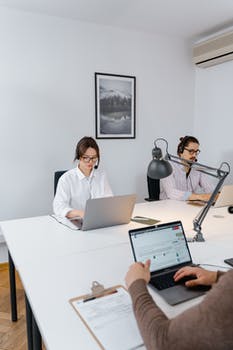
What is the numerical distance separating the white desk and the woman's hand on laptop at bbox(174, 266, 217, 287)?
0.23ft

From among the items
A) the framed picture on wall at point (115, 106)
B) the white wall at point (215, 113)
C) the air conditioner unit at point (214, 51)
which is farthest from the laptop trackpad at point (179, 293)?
the air conditioner unit at point (214, 51)

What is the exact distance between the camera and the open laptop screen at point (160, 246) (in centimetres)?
118

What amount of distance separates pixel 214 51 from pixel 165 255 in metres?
2.82

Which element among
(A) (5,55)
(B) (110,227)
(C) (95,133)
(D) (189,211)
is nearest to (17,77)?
(A) (5,55)

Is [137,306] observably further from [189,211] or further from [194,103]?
[194,103]

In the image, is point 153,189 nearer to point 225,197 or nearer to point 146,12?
point 225,197

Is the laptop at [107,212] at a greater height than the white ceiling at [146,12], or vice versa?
the white ceiling at [146,12]

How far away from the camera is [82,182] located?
2393mm

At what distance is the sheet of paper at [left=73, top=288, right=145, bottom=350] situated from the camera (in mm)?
835

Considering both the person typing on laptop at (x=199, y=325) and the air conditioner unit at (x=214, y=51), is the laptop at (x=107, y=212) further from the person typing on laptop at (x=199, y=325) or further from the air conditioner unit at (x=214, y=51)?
the air conditioner unit at (x=214, y=51)

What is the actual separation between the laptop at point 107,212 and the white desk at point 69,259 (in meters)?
0.04

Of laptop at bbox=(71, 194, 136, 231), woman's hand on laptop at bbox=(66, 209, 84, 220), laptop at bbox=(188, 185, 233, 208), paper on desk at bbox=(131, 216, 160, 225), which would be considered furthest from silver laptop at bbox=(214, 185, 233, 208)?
woman's hand on laptop at bbox=(66, 209, 84, 220)

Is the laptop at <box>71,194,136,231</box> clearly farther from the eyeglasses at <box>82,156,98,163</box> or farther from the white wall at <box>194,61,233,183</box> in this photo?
the white wall at <box>194,61,233,183</box>

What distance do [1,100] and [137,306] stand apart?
2.47 meters
